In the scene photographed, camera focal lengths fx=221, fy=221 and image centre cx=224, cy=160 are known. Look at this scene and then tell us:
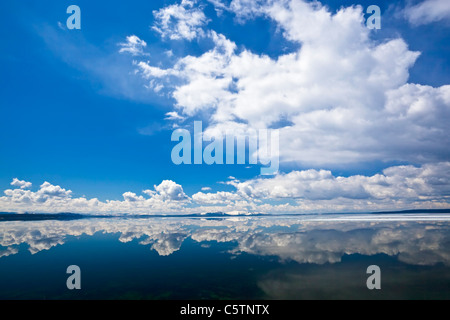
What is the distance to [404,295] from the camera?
13.8 m

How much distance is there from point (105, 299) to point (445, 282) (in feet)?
76.8

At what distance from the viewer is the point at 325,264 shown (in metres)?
20.8

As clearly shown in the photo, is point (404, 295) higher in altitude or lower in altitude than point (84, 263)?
higher
